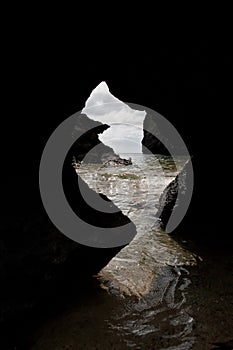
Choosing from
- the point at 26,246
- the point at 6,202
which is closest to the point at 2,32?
Result: the point at 6,202

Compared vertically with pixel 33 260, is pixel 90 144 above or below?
below

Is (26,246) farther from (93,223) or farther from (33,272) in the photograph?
(93,223)

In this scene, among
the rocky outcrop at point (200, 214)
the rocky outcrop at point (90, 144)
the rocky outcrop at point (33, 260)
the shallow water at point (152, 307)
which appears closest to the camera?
the shallow water at point (152, 307)

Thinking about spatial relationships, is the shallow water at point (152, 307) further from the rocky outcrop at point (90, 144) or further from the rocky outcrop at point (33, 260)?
the rocky outcrop at point (90, 144)

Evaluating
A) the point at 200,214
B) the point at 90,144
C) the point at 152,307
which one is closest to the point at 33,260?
the point at 152,307

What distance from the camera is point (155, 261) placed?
5406 mm

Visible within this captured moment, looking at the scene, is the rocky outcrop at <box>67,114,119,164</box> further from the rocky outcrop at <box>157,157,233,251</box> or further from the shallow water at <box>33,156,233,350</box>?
the shallow water at <box>33,156,233,350</box>

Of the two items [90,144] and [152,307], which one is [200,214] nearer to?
[152,307]

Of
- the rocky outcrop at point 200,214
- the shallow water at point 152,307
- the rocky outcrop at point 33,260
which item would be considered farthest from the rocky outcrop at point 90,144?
the rocky outcrop at point 33,260

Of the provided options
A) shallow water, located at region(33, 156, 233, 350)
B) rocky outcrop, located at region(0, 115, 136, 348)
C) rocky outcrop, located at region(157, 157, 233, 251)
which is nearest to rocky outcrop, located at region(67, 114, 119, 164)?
rocky outcrop, located at region(157, 157, 233, 251)

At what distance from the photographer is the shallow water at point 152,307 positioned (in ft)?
10.6

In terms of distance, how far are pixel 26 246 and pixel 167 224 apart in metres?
4.42

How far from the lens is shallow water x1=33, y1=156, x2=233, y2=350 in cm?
324

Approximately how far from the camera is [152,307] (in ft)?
12.7
